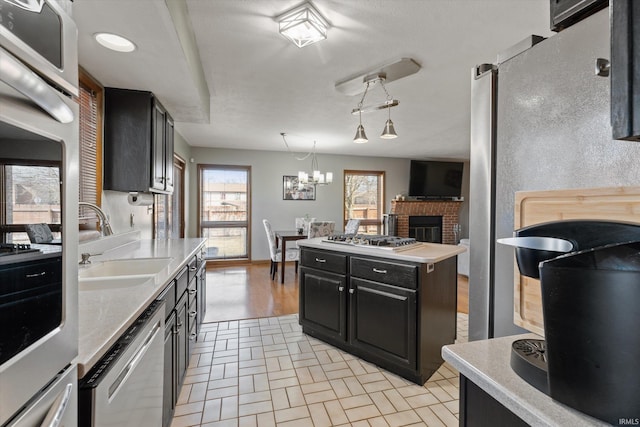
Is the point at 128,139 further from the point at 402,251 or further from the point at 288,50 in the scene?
the point at 402,251

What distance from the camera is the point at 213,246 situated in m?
6.12

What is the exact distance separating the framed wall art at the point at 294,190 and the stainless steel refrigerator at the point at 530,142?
5521 millimetres

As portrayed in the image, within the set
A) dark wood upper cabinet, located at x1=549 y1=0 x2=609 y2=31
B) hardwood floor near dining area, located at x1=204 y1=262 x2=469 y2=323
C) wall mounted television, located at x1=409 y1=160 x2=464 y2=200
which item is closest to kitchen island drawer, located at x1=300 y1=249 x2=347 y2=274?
hardwood floor near dining area, located at x1=204 y1=262 x2=469 y2=323

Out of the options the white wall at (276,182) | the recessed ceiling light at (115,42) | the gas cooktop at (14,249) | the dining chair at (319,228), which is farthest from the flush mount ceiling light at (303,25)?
the white wall at (276,182)

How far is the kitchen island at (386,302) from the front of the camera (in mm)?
2053

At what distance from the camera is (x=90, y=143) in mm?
2195

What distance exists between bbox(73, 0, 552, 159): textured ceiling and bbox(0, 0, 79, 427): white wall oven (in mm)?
1071

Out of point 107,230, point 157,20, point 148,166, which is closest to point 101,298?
point 107,230

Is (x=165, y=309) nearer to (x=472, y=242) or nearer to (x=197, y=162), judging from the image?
(x=472, y=242)

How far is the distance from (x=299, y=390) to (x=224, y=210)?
4700mm

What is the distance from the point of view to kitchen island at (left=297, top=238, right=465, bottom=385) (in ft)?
6.73

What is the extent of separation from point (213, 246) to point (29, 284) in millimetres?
5857

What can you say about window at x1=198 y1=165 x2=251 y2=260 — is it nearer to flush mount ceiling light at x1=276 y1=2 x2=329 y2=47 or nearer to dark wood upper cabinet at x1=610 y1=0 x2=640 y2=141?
flush mount ceiling light at x1=276 y1=2 x2=329 y2=47

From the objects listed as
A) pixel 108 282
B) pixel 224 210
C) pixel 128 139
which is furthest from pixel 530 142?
pixel 224 210
